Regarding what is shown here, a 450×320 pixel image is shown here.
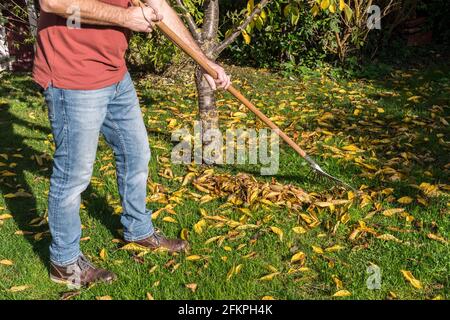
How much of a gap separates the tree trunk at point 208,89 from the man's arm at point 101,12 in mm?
1671

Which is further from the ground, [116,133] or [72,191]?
[116,133]

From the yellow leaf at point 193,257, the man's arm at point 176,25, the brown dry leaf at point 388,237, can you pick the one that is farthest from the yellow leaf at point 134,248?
the brown dry leaf at point 388,237

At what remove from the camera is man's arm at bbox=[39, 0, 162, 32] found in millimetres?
2480

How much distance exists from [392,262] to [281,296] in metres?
0.75

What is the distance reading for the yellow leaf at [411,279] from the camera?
10.1 ft

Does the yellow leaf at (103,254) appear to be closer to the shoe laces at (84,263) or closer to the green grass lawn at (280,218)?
the green grass lawn at (280,218)

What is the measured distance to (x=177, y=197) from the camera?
14.0 feet

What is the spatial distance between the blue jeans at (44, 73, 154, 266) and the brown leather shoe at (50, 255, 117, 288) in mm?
50

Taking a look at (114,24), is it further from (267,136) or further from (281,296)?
(267,136)

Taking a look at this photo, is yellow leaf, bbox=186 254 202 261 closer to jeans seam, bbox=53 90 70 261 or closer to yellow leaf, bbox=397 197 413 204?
jeans seam, bbox=53 90 70 261

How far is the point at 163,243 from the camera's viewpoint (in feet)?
11.6

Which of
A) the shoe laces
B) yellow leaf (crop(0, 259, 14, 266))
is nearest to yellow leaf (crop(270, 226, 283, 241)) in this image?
the shoe laces

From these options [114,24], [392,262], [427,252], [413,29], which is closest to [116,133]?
[114,24]

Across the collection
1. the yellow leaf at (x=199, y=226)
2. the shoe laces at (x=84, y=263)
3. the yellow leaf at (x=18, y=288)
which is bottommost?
the yellow leaf at (x=18, y=288)
